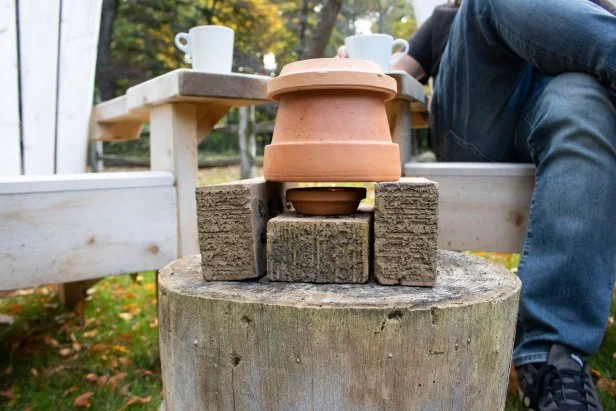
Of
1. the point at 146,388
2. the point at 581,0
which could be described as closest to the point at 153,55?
the point at 146,388

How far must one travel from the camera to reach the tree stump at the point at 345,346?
74 centimetres

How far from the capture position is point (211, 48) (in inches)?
51.9

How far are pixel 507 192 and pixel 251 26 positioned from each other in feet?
16.3

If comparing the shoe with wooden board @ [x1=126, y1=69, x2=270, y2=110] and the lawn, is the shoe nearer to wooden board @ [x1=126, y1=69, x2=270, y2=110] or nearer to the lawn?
the lawn

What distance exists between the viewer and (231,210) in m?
0.84

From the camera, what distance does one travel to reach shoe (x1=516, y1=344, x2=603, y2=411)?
1.02 metres

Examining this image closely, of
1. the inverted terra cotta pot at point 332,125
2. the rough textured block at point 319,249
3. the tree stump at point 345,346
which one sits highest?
the inverted terra cotta pot at point 332,125

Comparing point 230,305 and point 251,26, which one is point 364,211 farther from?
point 251,26

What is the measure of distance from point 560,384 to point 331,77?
709 millimetres

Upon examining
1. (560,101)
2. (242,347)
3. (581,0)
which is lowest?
(242,347)

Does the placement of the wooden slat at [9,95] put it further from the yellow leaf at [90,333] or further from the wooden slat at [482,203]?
the wooden slat at [482,203]

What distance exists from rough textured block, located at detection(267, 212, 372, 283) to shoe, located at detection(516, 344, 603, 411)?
48cm

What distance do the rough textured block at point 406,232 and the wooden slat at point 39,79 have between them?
4.42ft


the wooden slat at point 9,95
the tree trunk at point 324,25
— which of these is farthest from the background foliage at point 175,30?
the wooden slat at point 9,95
